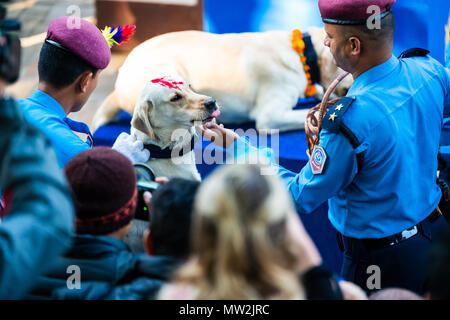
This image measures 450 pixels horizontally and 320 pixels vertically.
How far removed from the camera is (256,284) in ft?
3.23

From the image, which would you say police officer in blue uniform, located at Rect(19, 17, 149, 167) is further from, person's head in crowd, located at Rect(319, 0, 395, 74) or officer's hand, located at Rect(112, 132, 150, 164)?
person's head in crowd, located at Rect(319, 0, 395, 74)

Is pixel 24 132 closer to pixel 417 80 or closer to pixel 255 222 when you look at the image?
pixel 255 222

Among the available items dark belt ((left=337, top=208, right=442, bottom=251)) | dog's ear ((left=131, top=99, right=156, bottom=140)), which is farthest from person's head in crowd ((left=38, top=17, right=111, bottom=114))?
dark belt ((left=337, top=208, right=442, bottom=251))

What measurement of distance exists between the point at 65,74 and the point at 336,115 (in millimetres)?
1009

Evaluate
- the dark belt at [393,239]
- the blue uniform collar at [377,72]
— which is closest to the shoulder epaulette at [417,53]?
the blue uniform collar at [377,72]

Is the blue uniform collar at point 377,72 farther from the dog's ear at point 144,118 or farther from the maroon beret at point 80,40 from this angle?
the maroon beret at point 80,40

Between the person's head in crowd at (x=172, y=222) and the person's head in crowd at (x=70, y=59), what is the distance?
87 cm

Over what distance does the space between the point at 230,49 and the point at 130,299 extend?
2.13 m

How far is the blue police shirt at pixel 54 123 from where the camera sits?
1866mm

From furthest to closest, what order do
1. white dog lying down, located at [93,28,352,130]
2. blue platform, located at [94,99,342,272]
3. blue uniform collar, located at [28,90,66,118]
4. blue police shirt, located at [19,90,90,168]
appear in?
white dog lying down, located at [93,28,352,130] < blue platform, located at [94,99,342,272] < blue uniform collar, located at [28,90,66,118] < blue police shirt, located at [19,90,90,168]

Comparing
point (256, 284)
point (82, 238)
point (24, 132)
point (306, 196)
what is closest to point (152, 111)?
point (306, 196)

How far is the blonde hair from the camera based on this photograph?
937 millimetres

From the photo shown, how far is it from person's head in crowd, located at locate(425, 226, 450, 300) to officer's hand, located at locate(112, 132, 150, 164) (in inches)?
50.0

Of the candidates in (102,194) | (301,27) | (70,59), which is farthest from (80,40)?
(301,27)
